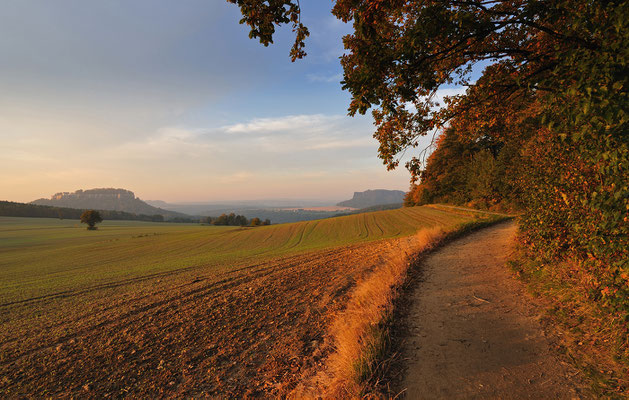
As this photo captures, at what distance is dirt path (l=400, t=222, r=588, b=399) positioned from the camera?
10.2ft

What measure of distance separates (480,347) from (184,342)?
5.81 m

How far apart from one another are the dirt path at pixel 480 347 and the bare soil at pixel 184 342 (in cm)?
179

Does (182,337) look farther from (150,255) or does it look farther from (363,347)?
(150,255)

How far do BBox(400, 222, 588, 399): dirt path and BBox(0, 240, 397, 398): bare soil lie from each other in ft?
5.89

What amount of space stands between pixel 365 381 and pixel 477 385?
4.57 feet

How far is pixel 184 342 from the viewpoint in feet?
18.4

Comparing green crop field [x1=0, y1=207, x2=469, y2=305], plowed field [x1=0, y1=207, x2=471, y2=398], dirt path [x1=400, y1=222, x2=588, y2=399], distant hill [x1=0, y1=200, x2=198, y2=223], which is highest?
distant hill [x1=0, y1=200, x2=198, y2=223]

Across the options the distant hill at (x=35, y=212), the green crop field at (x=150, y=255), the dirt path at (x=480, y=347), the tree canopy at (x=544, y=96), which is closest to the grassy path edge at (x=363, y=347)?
the dirt path at (x=480, y=347)

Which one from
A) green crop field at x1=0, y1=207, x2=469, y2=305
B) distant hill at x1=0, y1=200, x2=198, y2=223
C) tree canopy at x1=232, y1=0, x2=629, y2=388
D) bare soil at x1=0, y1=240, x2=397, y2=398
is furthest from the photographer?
distant hill at x1=0, y1=200, x2=198, y2=223

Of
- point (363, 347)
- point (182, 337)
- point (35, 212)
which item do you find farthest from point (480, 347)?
point (35, 212)

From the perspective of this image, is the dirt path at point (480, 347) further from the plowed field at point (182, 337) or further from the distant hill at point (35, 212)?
the distant hill at point (35, 212)

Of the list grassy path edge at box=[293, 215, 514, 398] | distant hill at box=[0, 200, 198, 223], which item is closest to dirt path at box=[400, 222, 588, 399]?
grassy path edge at box=[293, 215, 514, 398]

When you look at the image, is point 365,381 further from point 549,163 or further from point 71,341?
Answer: point 71,341

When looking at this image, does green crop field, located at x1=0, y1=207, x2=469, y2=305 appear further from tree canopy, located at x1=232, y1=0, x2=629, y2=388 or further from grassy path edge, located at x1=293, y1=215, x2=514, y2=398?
tree canopy, located at x1=232, y1=0, x2=629, y2=388
